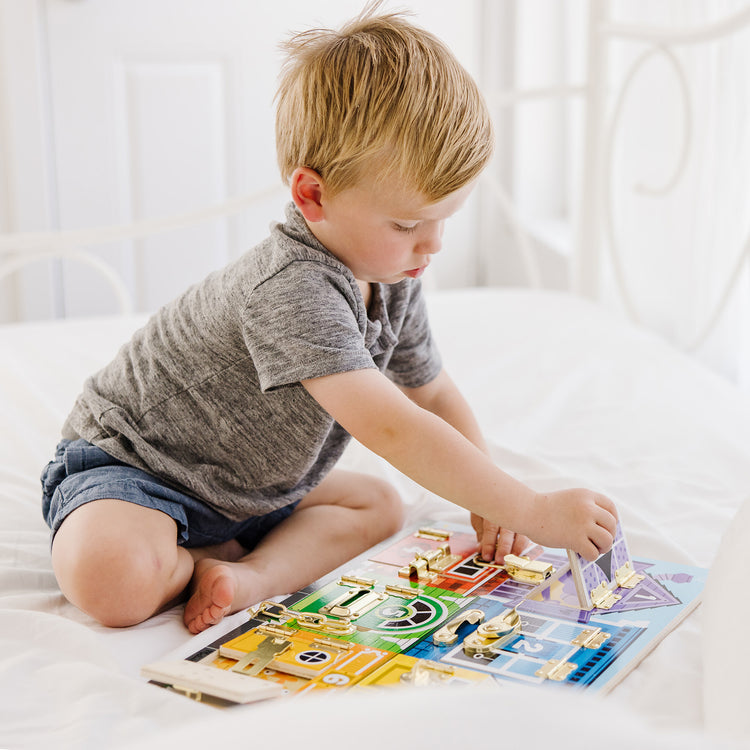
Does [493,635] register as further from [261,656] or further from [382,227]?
[382,227]

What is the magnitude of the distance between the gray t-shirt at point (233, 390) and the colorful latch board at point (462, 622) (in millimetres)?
121

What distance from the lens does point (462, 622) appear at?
0.69 metres

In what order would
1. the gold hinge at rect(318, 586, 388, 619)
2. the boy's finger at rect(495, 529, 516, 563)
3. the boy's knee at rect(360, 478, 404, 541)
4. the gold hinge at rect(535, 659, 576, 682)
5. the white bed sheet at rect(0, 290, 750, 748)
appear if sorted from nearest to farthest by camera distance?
1. the white bed sheet at rect(0, 290, 750, 748)
2. the gold hinge at rect(535, 659, 576, 682)
3. the gold hinge at rect(318, 586, 388, 619)
4. the boy's finger at rect(495, 529, 516, 563)
5. the boy's knee at rect(360, 478, 404, 541)

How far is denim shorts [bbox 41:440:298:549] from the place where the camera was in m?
0.80

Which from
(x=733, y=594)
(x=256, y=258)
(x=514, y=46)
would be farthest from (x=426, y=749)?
(x=514, y=46)

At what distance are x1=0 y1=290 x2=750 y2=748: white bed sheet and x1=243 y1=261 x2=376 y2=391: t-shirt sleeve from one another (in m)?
0.20

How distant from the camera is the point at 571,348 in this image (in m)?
1.36

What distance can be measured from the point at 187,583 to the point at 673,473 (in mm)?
514

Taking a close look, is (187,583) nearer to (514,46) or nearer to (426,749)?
(426,749)

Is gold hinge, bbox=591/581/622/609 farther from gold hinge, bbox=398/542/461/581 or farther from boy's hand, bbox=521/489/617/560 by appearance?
gold hinge, bbox=398/542/461/581

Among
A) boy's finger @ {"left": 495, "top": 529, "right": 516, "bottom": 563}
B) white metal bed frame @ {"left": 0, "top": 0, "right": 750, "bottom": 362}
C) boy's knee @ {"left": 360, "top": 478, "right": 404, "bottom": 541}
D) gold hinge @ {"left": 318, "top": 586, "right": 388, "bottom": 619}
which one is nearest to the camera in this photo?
gold hinge @ {"left": 318, "top": 586, "right": 388, "bottom": 619}

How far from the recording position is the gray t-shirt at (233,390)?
792mm

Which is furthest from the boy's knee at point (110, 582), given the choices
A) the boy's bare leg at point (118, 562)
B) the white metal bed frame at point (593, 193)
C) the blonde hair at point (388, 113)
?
the white metal bed frame at point (593, 193)

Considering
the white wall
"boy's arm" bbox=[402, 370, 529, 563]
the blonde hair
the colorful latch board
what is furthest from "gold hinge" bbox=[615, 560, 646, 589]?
the white wall
